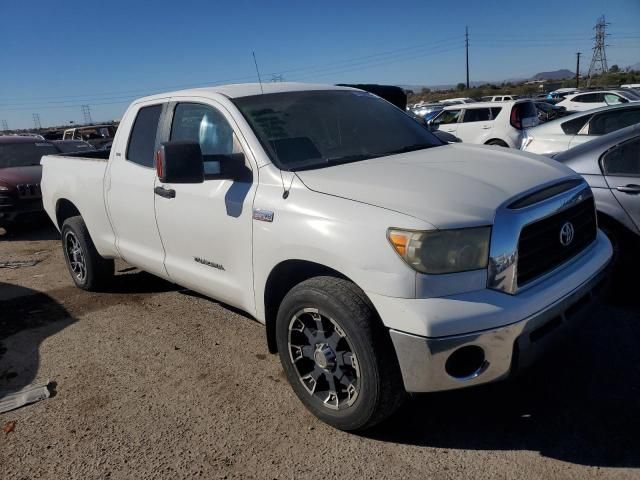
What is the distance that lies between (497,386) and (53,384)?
115 inches

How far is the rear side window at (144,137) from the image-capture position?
412 cm

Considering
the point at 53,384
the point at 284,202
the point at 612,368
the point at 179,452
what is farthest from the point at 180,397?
the point at 612,368

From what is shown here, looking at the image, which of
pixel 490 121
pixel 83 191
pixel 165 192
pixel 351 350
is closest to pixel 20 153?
pixel 83 191

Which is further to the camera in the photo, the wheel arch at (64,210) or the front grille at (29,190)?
the front grille at (29,190)

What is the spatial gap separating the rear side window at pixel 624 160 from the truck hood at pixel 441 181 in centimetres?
110

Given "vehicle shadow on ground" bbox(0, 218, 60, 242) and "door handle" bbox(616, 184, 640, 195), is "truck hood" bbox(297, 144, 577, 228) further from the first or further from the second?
"vehicle shadow on ground" bbox(0, 218, 60, 242)

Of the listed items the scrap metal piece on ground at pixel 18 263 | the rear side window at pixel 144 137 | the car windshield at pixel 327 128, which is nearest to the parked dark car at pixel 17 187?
the scrap metal piece on ground at pixel 18 263

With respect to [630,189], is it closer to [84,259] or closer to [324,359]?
[324,359]

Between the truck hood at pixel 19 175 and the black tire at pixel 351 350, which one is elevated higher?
the truck hood at pixel 19 175

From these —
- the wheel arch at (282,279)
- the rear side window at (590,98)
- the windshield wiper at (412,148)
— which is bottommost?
the wheel arch at (282,279)

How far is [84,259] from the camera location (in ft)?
17.0

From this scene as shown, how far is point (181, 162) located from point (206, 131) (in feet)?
2.24

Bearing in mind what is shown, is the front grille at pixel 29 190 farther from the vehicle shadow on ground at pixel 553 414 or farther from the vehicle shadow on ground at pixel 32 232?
the vehicle shadow on ground at pixel 553 414

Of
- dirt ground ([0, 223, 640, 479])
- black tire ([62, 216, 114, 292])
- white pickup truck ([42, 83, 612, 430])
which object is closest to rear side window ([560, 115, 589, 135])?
dirt ground ([0, 223, 640, 479])
